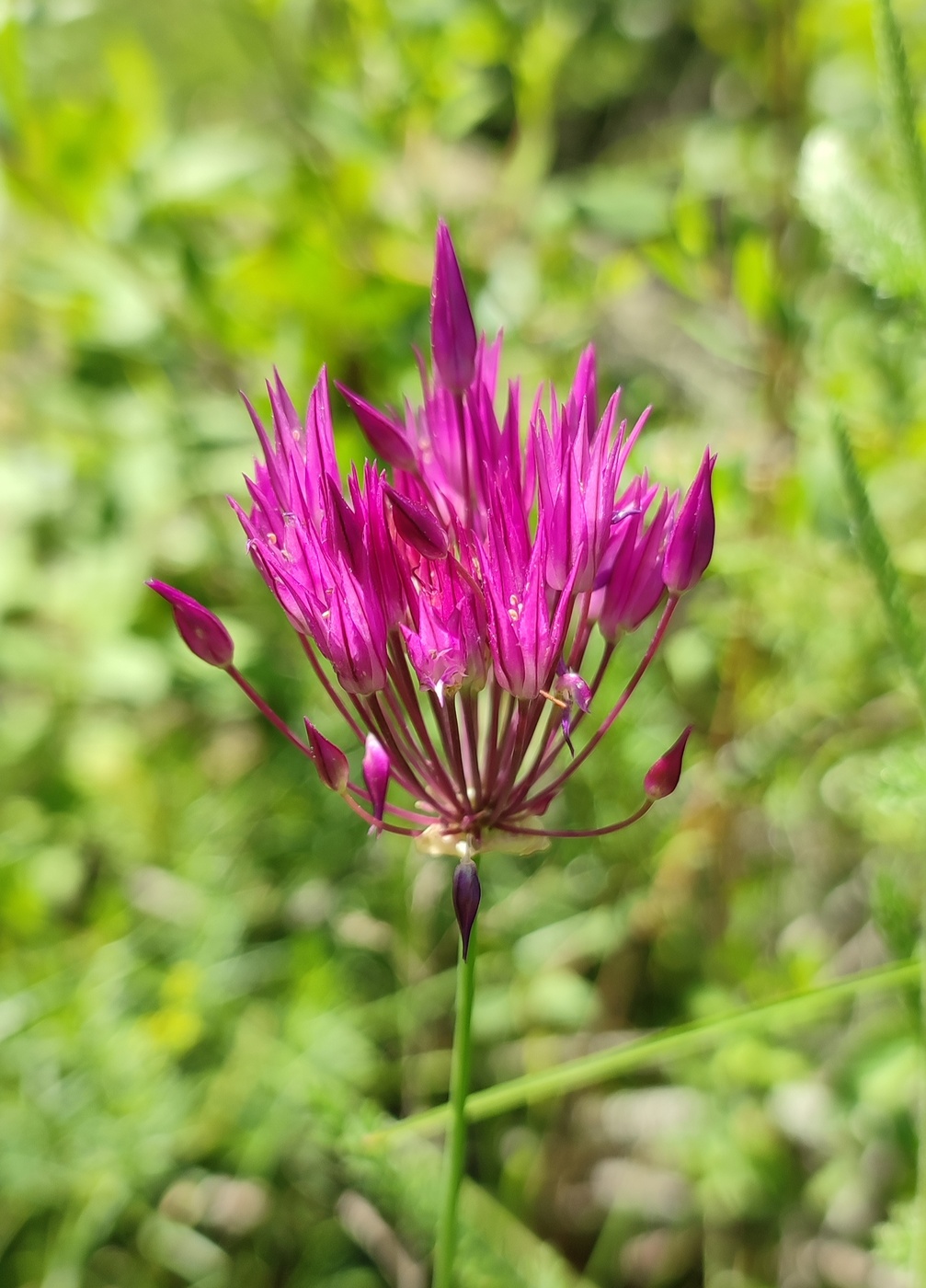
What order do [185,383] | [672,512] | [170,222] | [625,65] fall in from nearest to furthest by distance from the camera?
[672,512] < [170,222] < [185,383] < [625,65]

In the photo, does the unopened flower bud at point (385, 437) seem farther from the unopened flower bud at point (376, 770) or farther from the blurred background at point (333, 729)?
the blurred background at point (333, 729)

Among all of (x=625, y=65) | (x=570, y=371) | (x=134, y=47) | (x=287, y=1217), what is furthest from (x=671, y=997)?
(x=625, y=65)

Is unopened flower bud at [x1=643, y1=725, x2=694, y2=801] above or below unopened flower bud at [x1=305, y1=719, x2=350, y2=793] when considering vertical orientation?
below

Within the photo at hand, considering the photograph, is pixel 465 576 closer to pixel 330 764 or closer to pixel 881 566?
pixel 330 764

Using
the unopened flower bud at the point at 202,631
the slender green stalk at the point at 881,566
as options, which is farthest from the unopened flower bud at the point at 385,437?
the slender green stalk at the point at 881,566

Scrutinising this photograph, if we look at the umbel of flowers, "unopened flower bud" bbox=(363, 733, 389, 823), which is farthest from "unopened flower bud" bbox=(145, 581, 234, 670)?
"unopened flower bud" bbox=(363, 733, 389, 823)

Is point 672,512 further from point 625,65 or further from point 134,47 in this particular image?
point 625,65

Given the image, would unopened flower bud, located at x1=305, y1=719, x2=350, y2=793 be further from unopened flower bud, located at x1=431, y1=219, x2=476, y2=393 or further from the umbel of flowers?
unopened flower bud, located at x1=431, y1=219, x2=476, y2=393
